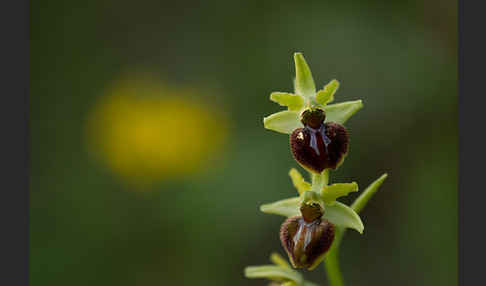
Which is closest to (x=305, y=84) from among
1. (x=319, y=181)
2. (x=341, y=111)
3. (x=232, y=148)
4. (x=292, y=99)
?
(x=292, y=99)

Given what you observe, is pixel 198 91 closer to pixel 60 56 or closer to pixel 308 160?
pixel 60 56

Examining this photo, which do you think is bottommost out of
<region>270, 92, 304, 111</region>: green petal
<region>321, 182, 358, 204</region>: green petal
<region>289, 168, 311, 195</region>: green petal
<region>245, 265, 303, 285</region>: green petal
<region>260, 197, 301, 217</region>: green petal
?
<region>245, 265, 303, 285</region>: green petal

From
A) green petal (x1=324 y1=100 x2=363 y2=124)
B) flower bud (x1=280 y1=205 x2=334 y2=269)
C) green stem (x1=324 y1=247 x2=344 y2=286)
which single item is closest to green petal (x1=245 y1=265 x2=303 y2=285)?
green stem (x1=324 y1=247 x2=344 y2=286)

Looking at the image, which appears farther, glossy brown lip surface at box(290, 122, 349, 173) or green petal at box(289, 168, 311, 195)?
green petal at box(289, 168, 311, 195)

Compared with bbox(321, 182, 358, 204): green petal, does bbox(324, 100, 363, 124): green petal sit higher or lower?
higher

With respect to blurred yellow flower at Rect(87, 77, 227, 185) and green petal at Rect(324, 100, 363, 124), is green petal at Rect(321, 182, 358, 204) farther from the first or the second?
blurred yellow flower at Rect(87, 77, 227, 185)

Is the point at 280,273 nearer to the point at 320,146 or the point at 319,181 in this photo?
the point at 319,181

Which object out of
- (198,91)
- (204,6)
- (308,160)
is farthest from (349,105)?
(204,6)

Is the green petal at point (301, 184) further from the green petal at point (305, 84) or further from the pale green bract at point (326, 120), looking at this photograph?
the green petal at point (305, 84)

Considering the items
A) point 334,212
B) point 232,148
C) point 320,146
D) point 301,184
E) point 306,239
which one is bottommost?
point 306,239
